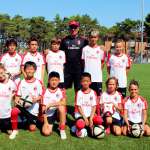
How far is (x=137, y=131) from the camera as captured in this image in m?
7.00

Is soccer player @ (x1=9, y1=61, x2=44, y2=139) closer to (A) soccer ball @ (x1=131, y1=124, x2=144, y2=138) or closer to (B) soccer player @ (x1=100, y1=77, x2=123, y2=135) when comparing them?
(B) soccer player @ (x1=100, y1=77, x2=123, y2=135)

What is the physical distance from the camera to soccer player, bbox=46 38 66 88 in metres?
8.51

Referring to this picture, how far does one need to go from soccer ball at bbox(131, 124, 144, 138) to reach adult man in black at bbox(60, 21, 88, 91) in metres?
2.00

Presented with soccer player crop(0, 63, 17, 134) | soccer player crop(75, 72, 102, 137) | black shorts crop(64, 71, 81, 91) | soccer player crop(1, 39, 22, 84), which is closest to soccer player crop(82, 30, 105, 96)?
black shorts crop(64, 71, 81, 91)

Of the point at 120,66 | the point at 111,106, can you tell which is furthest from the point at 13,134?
the point at 120,66

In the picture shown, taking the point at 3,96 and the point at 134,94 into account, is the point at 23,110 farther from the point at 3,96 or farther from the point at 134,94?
the point at 134,94

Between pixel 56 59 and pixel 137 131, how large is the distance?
2.49 meters

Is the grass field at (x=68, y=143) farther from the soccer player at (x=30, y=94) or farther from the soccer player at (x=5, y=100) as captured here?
the soccer player at (x=30, y=94)

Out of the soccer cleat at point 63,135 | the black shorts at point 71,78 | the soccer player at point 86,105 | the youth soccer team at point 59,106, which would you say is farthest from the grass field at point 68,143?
the black shorts at point 71,78

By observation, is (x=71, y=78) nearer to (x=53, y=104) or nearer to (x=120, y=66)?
(x=120, y=66)

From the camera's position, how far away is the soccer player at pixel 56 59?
8.51m

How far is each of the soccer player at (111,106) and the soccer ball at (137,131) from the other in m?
0.34

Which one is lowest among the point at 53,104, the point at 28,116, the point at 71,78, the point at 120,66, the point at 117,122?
the point at 117,122

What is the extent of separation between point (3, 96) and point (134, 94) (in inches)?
93.3
